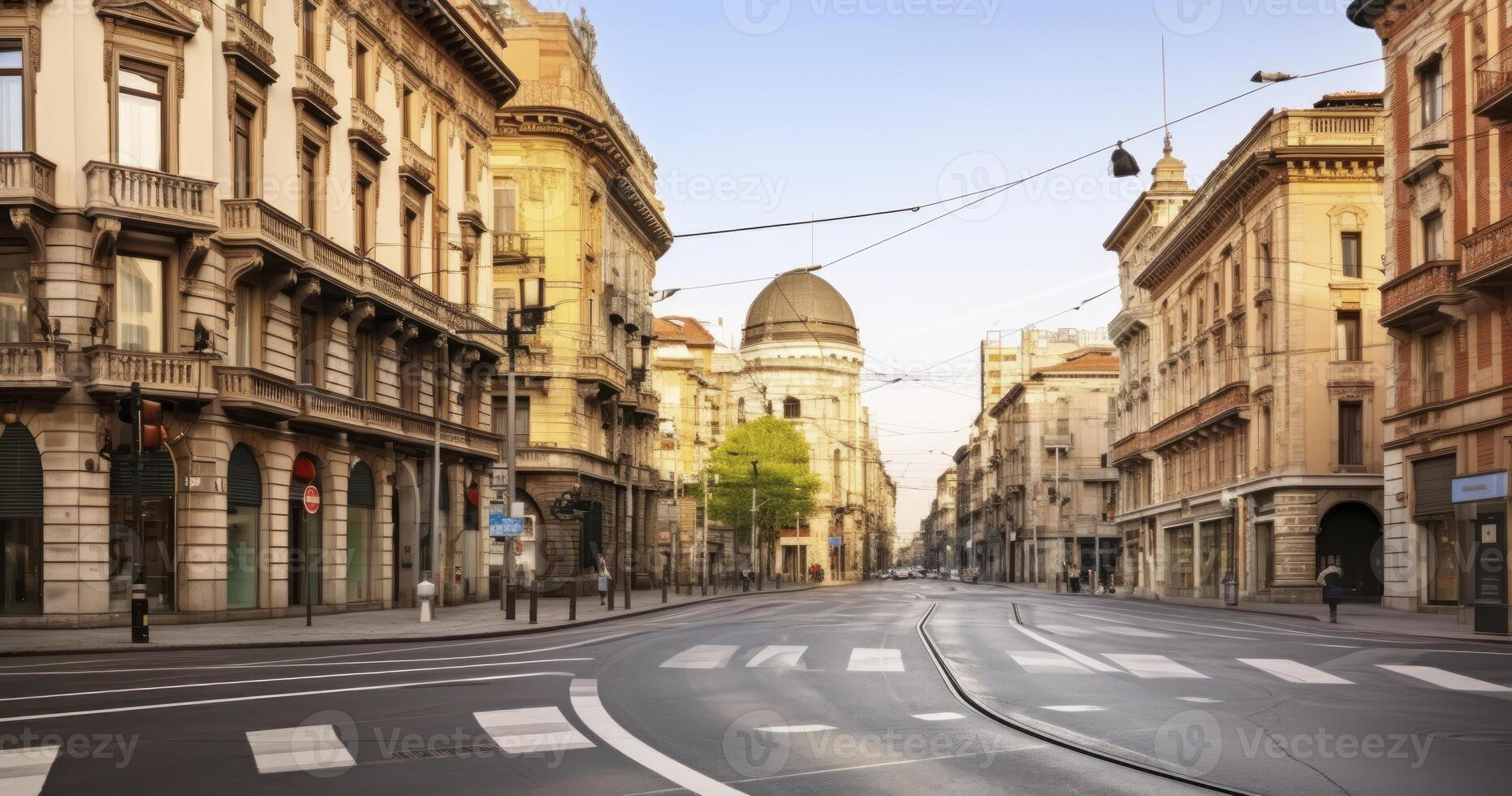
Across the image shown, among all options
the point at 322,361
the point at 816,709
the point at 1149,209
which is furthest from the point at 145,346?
the point at 1149,209

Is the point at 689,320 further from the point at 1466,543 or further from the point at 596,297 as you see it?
the point at 1466,543

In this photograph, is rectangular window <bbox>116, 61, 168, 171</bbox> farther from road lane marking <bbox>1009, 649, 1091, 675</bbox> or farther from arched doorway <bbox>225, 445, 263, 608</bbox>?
road lane marking <bbox>1009, 649, 1091, 675</bbox>

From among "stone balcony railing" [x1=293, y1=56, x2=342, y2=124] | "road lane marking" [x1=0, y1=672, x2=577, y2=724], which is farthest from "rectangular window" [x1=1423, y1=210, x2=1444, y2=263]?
"road lane marking" [x1=0, y1=672, x2=577, y2=724]

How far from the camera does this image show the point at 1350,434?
174 ft

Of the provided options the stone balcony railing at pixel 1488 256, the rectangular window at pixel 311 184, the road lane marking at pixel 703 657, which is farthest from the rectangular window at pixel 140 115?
the stone balcony railing at pixel 1488 256

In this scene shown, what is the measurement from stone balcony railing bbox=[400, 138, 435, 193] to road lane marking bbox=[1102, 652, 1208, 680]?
28.6 meters

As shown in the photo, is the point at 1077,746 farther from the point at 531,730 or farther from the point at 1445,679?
the point at 1445,679

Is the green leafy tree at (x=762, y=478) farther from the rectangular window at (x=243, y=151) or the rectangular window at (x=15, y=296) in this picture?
the rectangular window at (x=15, y=296)

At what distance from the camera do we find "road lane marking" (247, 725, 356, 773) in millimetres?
10461

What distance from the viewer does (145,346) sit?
3023cm

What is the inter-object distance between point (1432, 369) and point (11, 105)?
116ft

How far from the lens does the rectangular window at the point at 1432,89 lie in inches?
1532

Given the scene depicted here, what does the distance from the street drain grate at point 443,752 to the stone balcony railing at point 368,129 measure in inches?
1199

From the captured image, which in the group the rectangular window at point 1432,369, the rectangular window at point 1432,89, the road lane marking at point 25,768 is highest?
the rectangular window at point 1432,89
